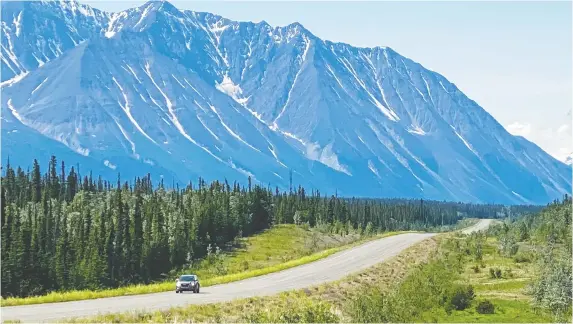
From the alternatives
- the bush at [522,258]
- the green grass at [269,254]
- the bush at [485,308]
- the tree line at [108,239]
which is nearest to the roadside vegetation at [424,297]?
the bush at [485,308]

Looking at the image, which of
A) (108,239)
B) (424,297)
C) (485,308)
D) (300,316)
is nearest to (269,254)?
(108,239)

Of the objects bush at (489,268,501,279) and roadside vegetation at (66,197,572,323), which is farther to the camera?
bush at (489,268,501,279)

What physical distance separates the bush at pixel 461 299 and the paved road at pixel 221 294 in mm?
11752

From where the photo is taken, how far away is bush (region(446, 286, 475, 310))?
7450cm

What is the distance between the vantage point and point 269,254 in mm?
150750

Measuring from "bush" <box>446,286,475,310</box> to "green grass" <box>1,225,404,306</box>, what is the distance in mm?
20465

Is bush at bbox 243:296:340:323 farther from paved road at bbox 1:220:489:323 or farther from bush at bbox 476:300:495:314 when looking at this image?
bush at bbox 476:300:495:314

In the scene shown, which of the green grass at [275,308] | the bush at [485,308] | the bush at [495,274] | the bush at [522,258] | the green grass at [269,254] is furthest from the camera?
the bush at [522,258]

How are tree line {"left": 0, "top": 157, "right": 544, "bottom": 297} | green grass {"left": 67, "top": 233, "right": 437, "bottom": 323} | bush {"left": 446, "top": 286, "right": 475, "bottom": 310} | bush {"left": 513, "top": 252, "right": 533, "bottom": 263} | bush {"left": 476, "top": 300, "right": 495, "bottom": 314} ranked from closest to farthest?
green grass {"left": 67, "top": 233, "right": 437, "bottom": 323}, bush {"left": 476, "top": 300, "right": 495, "bottom": 314}, bush {"left": 446, "top": 286, "right": 475, "bottom": 310}, tree line {"left": 0, "top": 157, "right": 544, "bottom": 297}, bush {"left": 513, "top": 252, "right": 533, "bottom": 263}

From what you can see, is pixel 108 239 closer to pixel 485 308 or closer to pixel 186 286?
pixel 186 286

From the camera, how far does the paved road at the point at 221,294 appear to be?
47.5 metres

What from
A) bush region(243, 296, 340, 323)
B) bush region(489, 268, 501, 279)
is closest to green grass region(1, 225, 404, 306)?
bush region(243, 296, 340, 323)

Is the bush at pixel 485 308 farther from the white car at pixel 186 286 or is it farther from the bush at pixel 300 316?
the bush at pixel 300 316

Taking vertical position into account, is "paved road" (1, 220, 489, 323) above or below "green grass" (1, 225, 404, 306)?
below
